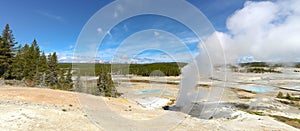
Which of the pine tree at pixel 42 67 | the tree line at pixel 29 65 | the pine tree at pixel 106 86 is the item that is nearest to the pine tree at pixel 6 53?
the tree line at pixel 29 65

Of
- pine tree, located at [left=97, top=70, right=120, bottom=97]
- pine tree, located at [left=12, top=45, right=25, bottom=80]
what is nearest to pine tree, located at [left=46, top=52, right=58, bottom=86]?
pine tree, located at [left=12, top=45, right=25, bottom=80]

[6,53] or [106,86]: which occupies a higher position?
[6,53]

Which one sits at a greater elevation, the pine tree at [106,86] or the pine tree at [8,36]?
the pine tree at [8,36]

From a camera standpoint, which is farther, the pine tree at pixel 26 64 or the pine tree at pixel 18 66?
the pine tree at pixel 26 64

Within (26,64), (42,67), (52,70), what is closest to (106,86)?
(52,70)

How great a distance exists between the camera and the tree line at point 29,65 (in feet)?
100

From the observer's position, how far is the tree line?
100ft

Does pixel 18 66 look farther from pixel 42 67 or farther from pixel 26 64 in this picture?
pixel 42 67

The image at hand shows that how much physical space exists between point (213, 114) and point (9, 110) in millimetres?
14422

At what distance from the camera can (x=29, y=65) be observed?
112 feet

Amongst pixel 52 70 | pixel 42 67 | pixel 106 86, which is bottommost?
pixel 106 86

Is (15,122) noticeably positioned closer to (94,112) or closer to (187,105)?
(94,112)

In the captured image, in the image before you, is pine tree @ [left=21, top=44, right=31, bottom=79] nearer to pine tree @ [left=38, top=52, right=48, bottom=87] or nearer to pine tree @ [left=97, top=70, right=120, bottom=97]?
pine tree @ [left=38, top=52, right=48, bottom=87]

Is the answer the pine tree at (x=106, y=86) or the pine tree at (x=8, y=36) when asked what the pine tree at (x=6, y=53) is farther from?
the pine tree at (x=106, y=86)
